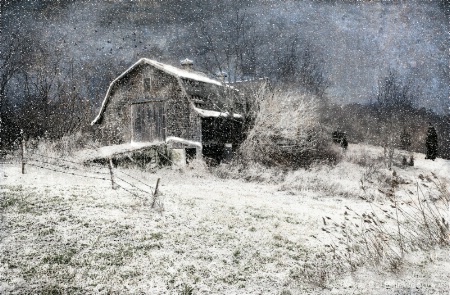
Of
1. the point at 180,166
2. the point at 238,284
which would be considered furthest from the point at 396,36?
the point at 180,166

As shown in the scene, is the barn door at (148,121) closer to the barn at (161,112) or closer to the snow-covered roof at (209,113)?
the barn at (161,112)

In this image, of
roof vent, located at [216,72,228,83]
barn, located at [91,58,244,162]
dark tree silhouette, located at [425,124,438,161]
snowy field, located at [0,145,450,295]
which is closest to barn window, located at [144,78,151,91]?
barn, located at [91,58,244,162]

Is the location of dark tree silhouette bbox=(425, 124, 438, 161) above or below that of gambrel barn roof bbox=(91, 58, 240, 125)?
below

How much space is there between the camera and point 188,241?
679 cm

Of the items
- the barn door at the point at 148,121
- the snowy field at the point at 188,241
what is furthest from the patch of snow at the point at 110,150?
the snowy field at the point at 188,241

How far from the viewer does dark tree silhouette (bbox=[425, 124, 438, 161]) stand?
7.68 m

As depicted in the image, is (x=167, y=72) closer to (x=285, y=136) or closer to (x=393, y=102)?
(x=285, y=136)

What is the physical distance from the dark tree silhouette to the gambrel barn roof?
8792 millimetres

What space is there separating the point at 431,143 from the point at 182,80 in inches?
387

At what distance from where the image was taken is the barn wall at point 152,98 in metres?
14.0

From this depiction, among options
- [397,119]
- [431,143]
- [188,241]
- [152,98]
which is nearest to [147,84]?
[152,98]

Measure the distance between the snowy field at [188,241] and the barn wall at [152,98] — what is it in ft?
9.08

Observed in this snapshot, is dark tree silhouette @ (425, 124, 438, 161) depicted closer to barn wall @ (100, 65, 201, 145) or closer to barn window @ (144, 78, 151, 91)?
barn wall @ (100, 65, 201, 145)

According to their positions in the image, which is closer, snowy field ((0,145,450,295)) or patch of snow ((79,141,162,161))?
snowy field ((0,145,450,295))
